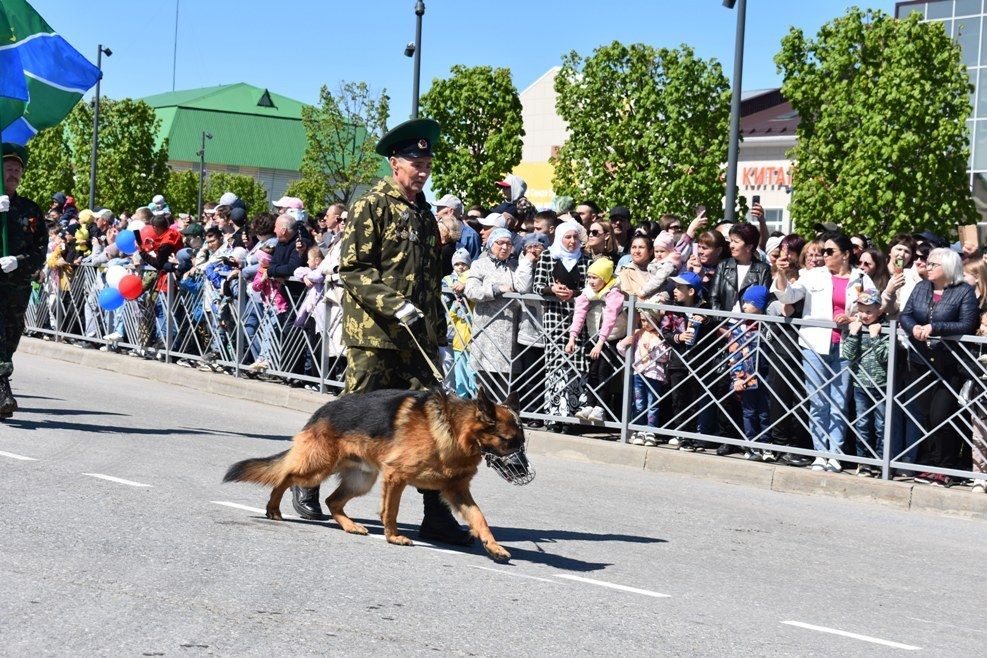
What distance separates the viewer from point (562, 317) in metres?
13.0

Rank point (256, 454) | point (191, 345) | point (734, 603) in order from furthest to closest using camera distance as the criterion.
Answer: point (191, 345), point (256, 454), point (734, 603)

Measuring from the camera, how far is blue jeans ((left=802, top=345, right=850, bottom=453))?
11352mm

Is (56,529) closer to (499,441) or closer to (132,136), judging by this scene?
(499,441)

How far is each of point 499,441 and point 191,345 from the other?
1169 cm

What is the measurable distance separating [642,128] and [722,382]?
3937 cm

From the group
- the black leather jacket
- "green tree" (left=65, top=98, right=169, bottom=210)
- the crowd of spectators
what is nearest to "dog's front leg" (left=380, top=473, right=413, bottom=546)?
the crowd of spectators

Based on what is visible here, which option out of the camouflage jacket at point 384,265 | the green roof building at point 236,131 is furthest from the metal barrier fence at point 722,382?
the green roof building at point 236,131

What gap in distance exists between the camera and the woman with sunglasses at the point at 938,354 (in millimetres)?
10719

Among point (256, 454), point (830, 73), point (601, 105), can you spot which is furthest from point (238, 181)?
point (256, 454)

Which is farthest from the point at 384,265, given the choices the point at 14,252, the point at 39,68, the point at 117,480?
the point at 39,68

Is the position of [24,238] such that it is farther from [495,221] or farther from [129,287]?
[495,221]

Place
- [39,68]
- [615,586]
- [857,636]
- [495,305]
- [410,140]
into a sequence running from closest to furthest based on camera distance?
[857,636]
[615,586]
[410,140]
[39,68]
[495,305]

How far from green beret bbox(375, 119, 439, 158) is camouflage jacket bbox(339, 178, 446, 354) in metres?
0.20

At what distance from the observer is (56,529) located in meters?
7.11
